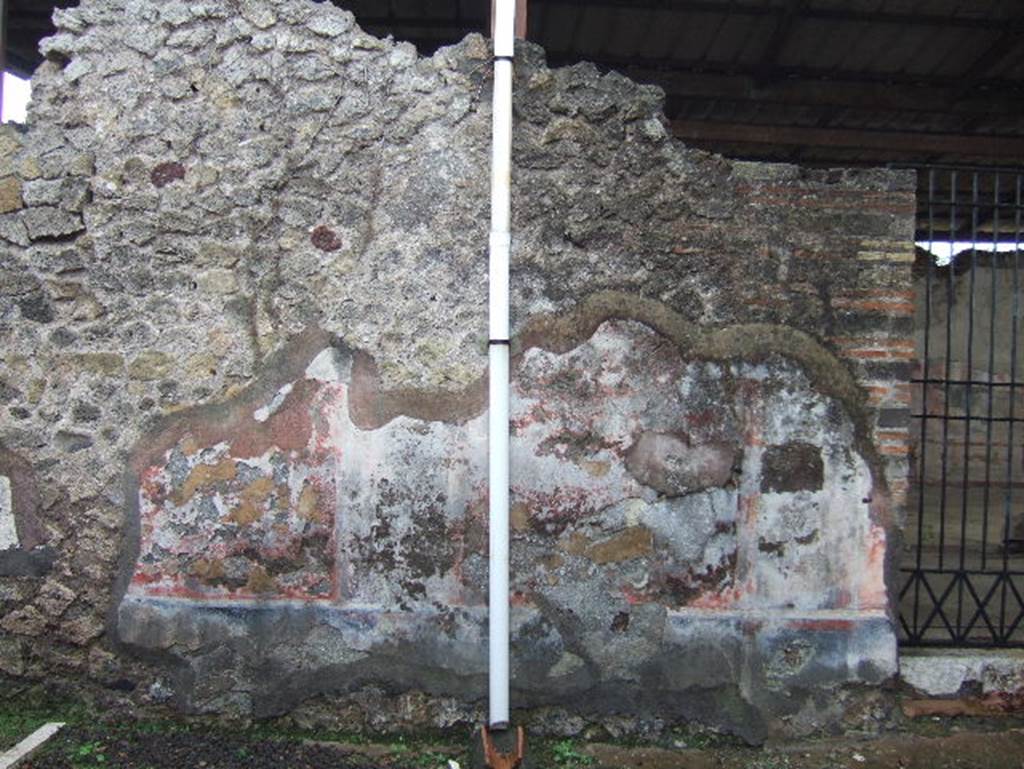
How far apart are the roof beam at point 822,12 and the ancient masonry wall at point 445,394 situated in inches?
90.8

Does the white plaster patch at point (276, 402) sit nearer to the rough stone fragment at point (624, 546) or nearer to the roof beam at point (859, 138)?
the rough stone fragment at point (624, 546)

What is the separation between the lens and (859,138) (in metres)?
5.97

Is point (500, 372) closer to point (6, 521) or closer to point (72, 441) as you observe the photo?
point (72, 441)

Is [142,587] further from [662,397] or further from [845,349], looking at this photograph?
[845,349]

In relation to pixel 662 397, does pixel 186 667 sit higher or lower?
lower

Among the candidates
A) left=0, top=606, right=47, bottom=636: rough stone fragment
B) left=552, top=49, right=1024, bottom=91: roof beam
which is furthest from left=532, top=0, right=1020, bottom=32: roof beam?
left=0, top=606, right=47, bottom=636: rough stone fragment

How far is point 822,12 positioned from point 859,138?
3.29ft

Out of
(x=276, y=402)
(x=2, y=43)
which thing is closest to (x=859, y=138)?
(x=276, y=402)

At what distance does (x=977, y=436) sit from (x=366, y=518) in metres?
7.50

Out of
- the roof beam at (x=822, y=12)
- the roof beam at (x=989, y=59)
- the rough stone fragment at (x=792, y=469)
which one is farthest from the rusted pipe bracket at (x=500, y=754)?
the roof beam at (x=989, y=59)

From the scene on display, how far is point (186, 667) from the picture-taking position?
336 cm

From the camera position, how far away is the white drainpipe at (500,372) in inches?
126

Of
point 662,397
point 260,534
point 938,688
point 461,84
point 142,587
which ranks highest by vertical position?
point 461,84

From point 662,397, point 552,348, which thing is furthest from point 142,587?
point 662,397
